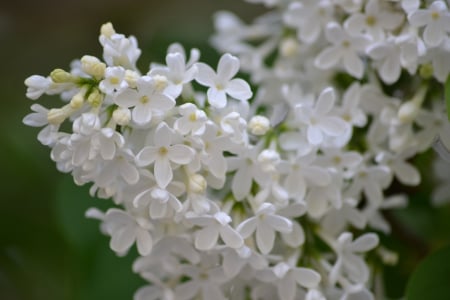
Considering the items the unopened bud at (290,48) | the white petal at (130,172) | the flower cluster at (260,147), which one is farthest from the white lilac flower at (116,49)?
the unopened bud at (290,48)

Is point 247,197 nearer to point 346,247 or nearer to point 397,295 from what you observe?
point 346,247

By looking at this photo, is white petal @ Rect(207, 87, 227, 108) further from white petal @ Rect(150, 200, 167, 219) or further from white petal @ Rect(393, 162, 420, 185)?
white petal @ Rect(393, 162, 420, 185)

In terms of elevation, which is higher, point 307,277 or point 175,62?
point 175,62

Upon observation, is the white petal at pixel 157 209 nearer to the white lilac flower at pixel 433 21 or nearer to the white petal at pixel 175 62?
the white petal at pixel 175 62

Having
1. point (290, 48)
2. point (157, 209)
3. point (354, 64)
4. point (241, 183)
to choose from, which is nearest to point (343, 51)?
point (354, 64)

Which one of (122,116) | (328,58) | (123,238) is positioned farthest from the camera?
(328,58)

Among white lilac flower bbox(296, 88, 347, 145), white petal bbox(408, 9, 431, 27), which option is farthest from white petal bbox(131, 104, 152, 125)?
white petal bbox(408, 9, 431, 27)

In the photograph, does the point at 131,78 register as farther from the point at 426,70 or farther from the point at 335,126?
the point at 426,70
